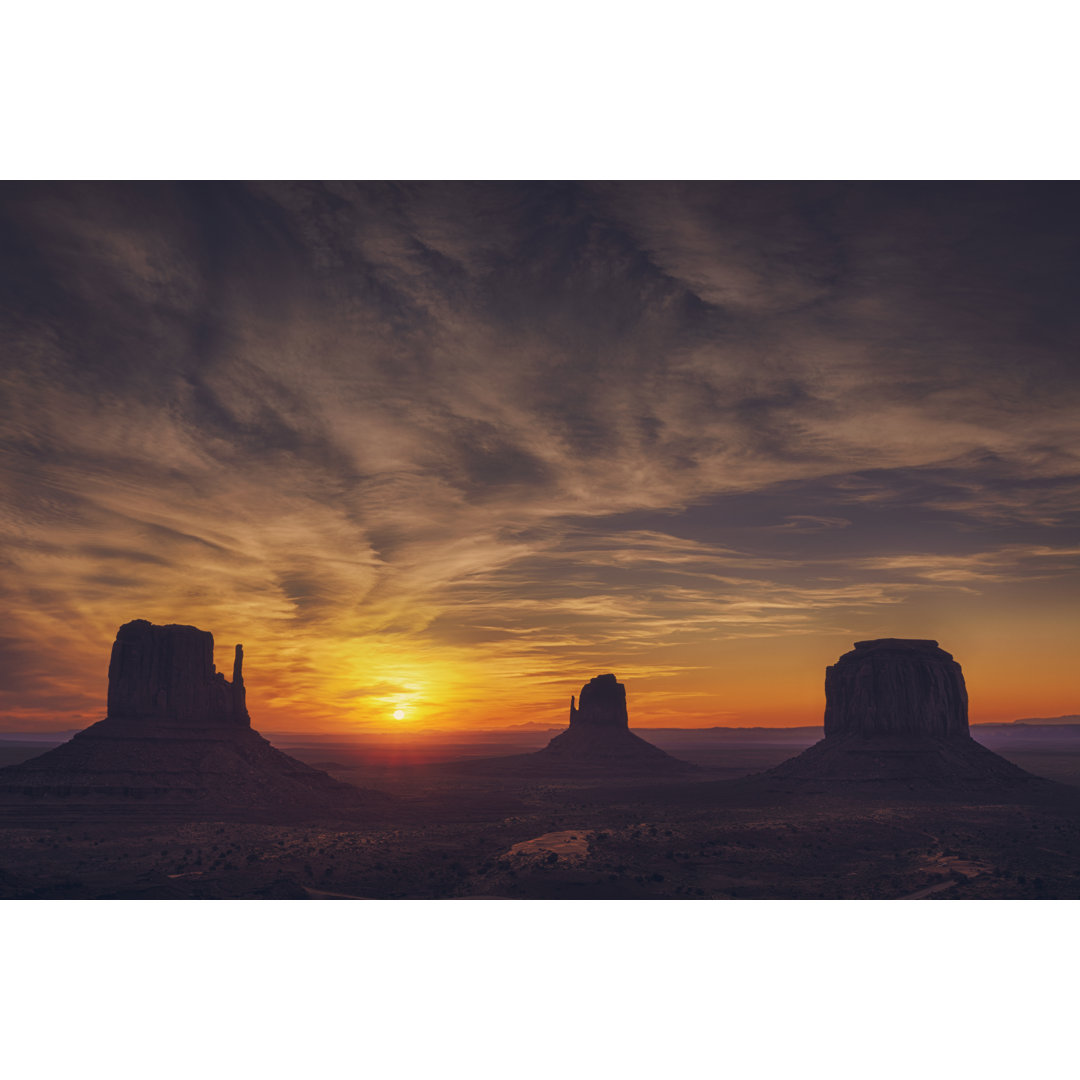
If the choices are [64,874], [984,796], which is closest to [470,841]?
[64,874]

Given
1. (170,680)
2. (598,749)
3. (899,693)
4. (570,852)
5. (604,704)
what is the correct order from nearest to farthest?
1. (570,852)
2. (170,680)
3. (899,693)
4. (598,749)
5. (604,704)

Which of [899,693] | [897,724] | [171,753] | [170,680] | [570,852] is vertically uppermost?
[170,680]

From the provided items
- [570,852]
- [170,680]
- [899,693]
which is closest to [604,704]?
[899,693]

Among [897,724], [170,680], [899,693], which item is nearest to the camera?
[170,680]

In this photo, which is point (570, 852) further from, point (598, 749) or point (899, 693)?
point (598, 749)

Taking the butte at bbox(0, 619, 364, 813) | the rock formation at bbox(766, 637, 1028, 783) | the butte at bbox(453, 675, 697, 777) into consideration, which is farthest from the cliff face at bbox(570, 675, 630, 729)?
the butte at bbox(0, 619, 364, 813)

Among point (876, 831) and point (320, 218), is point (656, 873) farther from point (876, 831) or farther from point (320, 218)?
point (320, 218)

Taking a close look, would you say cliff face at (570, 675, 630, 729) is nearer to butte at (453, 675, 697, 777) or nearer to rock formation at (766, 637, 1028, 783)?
butte at (453, 675, 697, 777)
